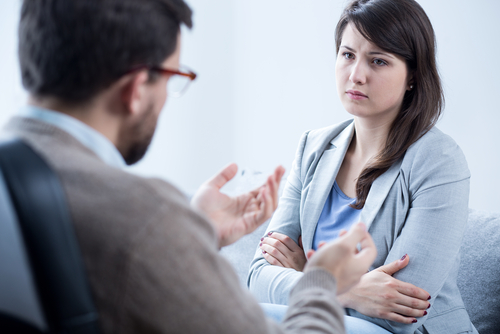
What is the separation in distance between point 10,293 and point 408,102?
139 cm

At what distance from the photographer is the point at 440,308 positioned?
139 centimetres

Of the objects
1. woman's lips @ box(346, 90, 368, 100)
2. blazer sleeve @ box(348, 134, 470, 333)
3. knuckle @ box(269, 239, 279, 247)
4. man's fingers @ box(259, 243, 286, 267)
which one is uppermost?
woman's lips @ box(346, 90, 368, 100)

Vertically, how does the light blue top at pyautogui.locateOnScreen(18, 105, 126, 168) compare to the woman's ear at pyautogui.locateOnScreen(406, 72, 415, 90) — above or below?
below

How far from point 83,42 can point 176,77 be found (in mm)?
193

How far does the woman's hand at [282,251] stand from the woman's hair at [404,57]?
273mm

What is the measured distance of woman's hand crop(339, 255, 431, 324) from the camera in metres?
1.25

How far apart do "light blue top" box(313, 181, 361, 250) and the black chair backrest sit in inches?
43.7

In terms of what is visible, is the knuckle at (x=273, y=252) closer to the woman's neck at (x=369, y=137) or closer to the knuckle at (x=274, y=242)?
the knuckle at (x=274, y=242)

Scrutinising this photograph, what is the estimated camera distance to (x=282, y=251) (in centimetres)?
157

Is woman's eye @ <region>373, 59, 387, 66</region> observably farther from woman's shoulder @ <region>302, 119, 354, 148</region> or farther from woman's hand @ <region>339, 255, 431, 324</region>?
woman's hand @ <region>339, 255, 431, 324</region>

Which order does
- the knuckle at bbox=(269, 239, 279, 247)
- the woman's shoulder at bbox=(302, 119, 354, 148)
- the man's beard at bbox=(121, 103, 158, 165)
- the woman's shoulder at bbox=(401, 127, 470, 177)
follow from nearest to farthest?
the man's beard at bbox=(121, 103, 158, 165) → the woman's shoulder at bbox=(401, 127, 470, 177) → the knuckle at bbox=(269, 239, 279, 247) → the woman's shoulder at bbox=(302, 119, 354, 148)

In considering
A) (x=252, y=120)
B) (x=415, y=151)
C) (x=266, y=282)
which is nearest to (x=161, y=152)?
(x=252, y=120)

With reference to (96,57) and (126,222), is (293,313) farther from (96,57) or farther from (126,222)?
(96,57)

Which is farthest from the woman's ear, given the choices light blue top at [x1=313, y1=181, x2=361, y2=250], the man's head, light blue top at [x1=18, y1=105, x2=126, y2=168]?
light blue top at [x1=18, y1=105, x2=126, y2=168]
